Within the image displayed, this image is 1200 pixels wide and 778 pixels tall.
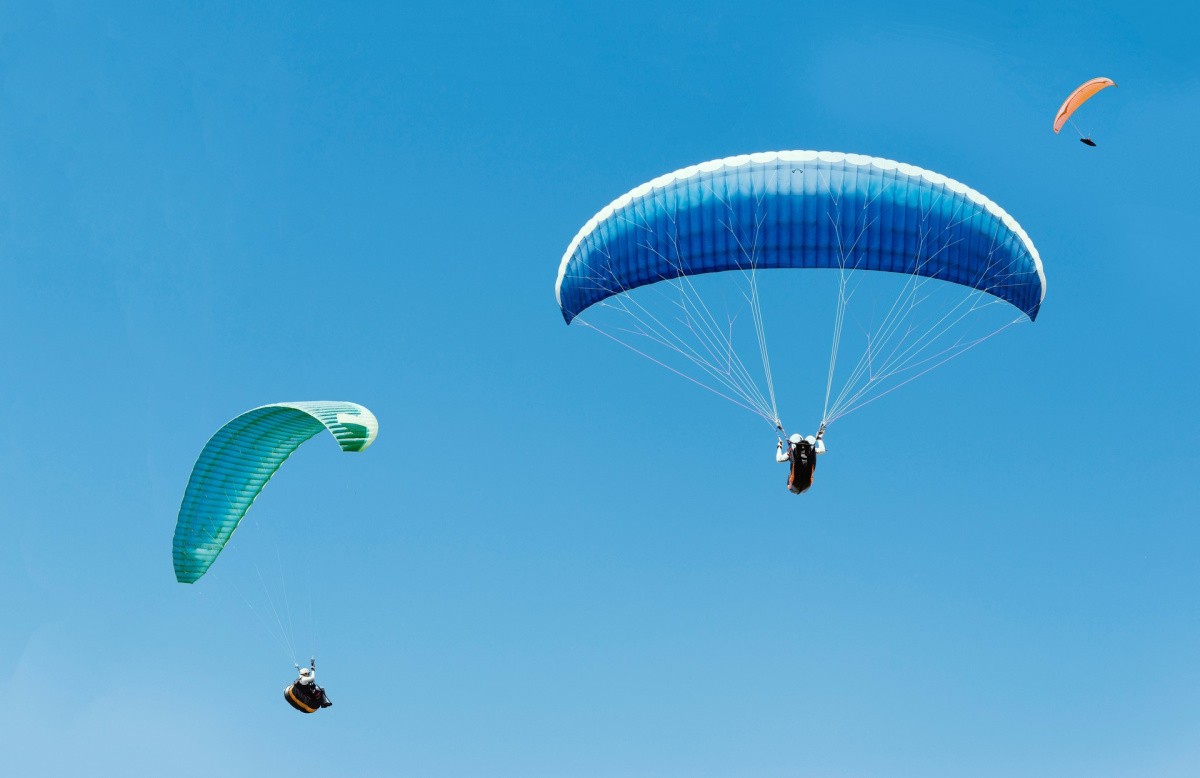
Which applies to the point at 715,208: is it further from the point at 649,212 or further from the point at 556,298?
the point at 556,298

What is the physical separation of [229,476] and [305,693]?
197 inches

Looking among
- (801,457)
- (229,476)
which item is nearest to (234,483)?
(229,476)

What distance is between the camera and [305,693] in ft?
108

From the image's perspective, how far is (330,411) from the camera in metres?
30.5

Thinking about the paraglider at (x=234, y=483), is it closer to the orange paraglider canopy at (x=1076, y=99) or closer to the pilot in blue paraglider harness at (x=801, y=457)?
→ the pilot in blue paraglider harness at (x=801, y=457)

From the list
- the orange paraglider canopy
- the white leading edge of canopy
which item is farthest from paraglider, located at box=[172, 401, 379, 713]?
the orange paraglider canopy

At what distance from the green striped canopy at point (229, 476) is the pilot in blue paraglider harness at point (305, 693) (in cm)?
349

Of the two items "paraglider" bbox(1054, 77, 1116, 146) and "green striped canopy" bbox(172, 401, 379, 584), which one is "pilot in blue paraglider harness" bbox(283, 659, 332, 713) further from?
"paraglider" bbox(1054, 77, 1116, 146)

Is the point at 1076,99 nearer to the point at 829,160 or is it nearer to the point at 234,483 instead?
the point at 829,160

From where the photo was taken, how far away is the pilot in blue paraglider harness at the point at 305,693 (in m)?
32.7

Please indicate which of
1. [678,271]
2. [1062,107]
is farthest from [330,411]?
[1062,107]

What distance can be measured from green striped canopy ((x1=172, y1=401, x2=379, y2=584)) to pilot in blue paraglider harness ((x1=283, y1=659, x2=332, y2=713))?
3.49m

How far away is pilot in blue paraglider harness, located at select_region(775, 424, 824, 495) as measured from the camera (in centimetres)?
2786

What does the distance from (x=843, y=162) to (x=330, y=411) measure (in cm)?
1114
